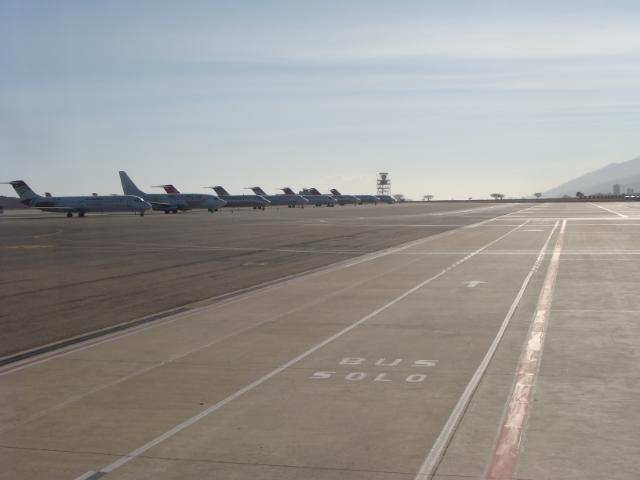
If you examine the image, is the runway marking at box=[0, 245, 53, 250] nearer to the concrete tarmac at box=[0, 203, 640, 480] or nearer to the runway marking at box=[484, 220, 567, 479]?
the concrete tarmac at box=[0, 203, 640, 480]

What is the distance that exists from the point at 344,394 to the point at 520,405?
2208 millimetres

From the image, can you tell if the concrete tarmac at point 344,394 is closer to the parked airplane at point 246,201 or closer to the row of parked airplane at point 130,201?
the row of parked airplane at point 130,201

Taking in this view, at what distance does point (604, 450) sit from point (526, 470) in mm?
1063

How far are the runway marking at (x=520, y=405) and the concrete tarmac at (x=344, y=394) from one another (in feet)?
0.10

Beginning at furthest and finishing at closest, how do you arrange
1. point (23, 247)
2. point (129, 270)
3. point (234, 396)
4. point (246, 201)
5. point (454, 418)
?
point (246, 201) < point (23, 247) < point (129, 270) < point (234, 396) < point (454, 418)

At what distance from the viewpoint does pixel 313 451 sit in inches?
316

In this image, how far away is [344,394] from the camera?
10281 mm

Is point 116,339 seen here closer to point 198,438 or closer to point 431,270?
point 198,438

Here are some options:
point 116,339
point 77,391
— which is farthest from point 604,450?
point 116,339

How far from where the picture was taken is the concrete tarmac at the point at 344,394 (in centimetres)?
775

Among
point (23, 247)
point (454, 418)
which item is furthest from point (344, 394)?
point (23, 247)

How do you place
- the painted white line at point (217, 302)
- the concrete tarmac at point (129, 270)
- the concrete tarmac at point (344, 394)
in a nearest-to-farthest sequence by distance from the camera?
the concrete tarmac at point (344, 394)
the painted white line at point (217, 302)
the concrete tarmac at point (129, 270)

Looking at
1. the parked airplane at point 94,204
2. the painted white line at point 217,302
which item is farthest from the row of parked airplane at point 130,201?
the painted white line at point 217,302

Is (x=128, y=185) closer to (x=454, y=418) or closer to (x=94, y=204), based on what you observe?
(x=94, y=204)
